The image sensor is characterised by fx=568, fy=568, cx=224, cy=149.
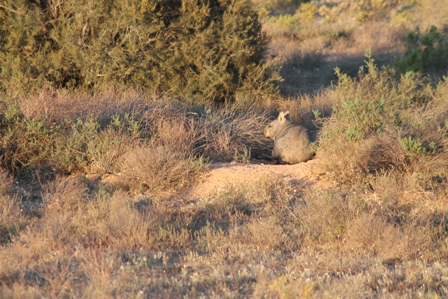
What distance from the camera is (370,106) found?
8.91m

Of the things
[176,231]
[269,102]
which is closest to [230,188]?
[176,231]

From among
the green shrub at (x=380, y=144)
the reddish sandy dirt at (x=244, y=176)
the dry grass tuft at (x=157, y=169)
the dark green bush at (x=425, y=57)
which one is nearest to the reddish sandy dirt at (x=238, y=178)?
the reddish sandy dirt at (x=244, y=176)

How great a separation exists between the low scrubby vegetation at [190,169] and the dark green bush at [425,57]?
3.1 inches

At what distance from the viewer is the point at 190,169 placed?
28.6ft

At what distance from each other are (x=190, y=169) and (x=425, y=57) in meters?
10.2

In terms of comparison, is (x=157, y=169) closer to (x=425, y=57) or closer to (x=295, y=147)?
(x=295, y=147)

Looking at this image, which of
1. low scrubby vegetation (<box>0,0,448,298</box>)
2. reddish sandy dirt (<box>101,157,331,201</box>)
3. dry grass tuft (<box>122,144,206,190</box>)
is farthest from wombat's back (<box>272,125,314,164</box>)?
dry grass tuft (<box>122,144,206,190</box>)

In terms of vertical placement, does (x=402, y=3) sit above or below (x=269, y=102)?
below

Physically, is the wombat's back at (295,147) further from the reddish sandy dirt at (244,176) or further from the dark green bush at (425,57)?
the dark green bush at (425,57)

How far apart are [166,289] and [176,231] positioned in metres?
1.73

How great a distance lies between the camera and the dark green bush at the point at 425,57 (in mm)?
15509

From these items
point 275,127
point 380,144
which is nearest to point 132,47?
point 275,127

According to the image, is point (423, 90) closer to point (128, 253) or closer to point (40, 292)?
point (128, 253)

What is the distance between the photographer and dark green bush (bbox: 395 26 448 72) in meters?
15.5
